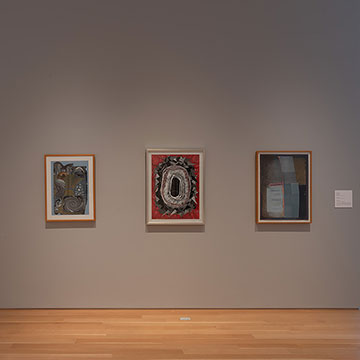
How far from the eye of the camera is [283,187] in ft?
11.7

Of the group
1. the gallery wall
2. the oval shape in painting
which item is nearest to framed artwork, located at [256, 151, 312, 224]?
the gallery wall

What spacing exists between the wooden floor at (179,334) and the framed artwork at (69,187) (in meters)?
0.93

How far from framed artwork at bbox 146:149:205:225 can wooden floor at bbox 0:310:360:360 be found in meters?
0.90

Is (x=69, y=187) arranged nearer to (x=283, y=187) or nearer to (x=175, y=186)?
(x=175, y=186)

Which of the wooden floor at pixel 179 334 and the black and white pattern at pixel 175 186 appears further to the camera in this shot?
the black and white pattern at pixel 175 186

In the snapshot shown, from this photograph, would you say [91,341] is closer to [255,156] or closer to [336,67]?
[255,156]

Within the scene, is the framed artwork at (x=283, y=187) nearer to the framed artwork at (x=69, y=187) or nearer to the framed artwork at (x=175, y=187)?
the framed artwork at (x=175, y=187)

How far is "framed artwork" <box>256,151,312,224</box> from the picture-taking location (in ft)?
11.7

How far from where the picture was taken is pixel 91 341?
2811 millimetres

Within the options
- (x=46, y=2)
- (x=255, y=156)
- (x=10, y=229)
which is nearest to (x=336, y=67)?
(x=255, y=156)

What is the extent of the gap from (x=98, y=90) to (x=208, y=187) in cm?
142

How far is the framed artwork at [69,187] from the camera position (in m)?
3.53

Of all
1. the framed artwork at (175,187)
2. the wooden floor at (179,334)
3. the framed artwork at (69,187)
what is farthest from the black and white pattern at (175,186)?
the wooden floor at (179,334)

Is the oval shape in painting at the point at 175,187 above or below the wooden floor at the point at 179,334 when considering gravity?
above
